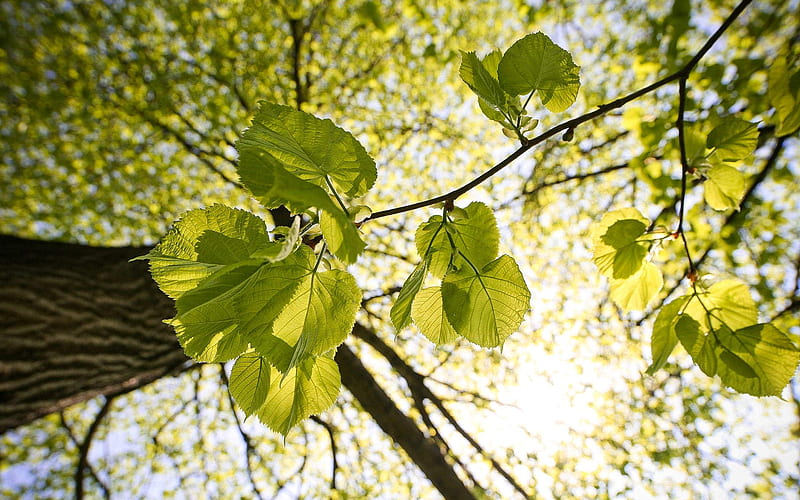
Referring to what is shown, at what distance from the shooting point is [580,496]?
4.03 m

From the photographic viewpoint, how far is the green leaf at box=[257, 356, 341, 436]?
2.13 ft

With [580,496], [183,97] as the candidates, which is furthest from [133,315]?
[580,496]

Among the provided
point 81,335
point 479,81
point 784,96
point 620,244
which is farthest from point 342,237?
point 81,335

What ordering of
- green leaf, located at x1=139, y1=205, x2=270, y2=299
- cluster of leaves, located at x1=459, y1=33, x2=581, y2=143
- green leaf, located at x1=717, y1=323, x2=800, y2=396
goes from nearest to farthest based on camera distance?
green leaf, located at x1=139, y1=205, x2=270, y2=299
cluster of leaves, located at x1=459, y1=33, x2=581, y2=143
green leaf, located at x1=717, y1=323, x2=800, y2=396

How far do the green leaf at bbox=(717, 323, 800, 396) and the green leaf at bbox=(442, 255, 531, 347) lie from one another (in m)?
0.50

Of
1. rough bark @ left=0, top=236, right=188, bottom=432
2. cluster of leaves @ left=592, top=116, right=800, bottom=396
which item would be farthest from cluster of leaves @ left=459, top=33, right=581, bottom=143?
rough bark @ left=0, top=236, right=188, bottom=432

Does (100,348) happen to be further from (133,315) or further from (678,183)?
(678,183)

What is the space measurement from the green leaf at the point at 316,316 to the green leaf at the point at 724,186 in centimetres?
97

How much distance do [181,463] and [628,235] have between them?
5235mm

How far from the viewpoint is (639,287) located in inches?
42.1

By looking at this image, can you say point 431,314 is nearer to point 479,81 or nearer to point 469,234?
point 469,234

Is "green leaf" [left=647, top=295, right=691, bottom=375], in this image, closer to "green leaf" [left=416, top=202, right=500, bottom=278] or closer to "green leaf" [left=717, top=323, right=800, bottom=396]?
"green leaf" [left=717, top=323, right=800, bottom=396]

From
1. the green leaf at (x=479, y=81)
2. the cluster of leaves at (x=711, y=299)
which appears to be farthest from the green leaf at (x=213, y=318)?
the cluster of leaves at (x=711, y=299)

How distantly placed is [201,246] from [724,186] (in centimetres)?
120
